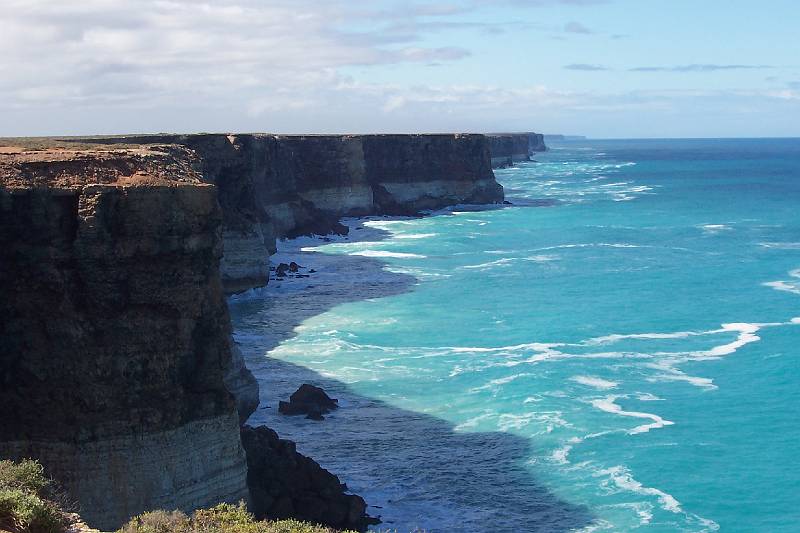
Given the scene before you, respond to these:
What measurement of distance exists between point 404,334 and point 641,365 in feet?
36.5

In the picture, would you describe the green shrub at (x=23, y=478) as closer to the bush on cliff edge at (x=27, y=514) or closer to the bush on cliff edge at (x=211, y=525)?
the bush on cliff edge at (x=27, y=514)

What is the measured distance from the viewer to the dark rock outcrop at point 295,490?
80.6ft

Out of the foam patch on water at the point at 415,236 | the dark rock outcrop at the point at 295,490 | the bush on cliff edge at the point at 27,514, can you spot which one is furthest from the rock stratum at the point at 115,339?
the foam patch on water at the point at 415,236

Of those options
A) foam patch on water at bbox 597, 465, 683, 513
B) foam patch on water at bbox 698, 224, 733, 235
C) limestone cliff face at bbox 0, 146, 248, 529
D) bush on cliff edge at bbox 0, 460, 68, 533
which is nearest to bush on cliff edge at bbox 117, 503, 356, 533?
bush on cliff edge at bbox 0, 460, 68, 533

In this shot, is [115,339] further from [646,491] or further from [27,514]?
[646,491]

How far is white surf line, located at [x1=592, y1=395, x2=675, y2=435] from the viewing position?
108 ft

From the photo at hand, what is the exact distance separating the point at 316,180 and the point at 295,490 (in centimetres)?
7056

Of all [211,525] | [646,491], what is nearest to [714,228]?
[646,491]

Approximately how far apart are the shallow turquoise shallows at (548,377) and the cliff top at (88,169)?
10108 mm

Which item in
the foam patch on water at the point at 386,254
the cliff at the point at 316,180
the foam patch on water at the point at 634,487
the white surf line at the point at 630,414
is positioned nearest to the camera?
the foam patch on water at the point at 634,487

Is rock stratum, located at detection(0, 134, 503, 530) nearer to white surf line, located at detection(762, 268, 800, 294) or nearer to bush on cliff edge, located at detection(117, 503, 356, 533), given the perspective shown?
bush on cliff edge, located at detection(117, 503, 356, 533)

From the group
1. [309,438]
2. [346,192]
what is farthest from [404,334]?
[346,192]

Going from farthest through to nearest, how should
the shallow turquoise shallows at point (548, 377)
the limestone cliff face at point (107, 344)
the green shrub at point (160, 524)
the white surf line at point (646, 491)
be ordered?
the shallow turquoise shallows at point (548, 377) < the white surf line at point (646, 491) < the limestone cliff face at point (107, 344) < the green shrub at point (160, 524)

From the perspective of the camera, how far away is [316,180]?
94.6m
